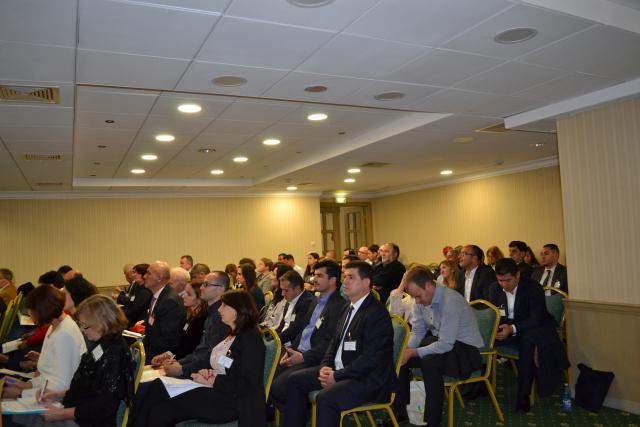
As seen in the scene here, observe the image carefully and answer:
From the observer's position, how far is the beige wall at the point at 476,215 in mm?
10492

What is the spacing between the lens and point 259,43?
3.52 metres

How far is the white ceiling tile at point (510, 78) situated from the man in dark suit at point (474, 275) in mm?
2035

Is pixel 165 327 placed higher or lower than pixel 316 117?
lower

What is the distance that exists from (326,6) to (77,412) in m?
2.61

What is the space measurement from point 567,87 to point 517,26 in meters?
1.75

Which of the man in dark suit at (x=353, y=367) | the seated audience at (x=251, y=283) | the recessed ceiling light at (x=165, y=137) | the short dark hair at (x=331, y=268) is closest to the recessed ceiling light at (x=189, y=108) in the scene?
the recessed ceiling light at (x=165, y=137)

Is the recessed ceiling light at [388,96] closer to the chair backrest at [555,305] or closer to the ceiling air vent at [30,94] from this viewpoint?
the chair backrest at [555,305]

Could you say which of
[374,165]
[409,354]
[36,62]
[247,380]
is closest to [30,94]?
[36,62]

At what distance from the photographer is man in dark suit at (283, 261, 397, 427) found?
3.55m

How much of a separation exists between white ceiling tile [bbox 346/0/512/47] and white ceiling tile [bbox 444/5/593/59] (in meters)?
0.10

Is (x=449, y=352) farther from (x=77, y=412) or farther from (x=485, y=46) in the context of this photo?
(x=77, y=412)

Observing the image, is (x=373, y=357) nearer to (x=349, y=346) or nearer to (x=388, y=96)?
(x=349, y=346)

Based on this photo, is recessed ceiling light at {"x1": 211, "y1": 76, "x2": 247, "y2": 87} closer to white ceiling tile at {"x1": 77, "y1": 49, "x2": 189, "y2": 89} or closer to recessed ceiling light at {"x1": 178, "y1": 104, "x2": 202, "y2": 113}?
white ceiling tile at {"x1": 77, "y1": 49, "x2": 189, "y2": 89}

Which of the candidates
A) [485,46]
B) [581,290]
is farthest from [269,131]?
[581,290]
